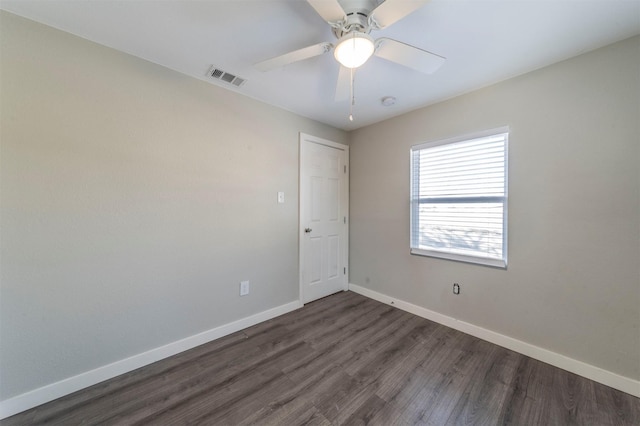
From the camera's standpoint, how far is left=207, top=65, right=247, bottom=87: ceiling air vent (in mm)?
1951

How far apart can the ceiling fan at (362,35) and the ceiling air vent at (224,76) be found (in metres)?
0.69

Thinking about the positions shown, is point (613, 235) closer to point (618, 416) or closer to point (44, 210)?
point (618, 416)

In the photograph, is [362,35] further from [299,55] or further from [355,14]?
[299,55]

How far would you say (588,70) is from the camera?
5.56ft

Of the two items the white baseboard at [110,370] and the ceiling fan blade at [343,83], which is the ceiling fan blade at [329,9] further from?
the white baseboard at [110,370]

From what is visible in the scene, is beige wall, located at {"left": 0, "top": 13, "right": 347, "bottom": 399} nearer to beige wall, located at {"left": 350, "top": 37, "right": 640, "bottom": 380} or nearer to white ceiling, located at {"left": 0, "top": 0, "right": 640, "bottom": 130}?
white ceiling, located at {"left": 0, "top": 0, "right": 640, "bottom": 130}

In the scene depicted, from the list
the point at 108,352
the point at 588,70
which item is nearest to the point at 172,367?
the point at 108,352

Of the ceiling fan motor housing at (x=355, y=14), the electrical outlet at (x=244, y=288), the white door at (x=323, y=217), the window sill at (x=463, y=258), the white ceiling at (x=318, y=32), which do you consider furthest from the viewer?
the white door at (x=323, y=217)

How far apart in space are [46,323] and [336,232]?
9.03 feet

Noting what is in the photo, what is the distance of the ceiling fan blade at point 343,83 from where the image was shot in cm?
151

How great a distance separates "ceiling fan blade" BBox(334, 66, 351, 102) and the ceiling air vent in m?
0.94

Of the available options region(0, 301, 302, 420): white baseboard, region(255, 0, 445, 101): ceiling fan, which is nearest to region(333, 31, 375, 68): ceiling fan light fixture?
region(255, 0, 445, 101): ceiling fan

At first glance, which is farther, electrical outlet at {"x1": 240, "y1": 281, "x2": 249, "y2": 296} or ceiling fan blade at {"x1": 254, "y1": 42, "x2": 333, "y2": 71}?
electrical outlet at {"x1": 240, "y1": 281, "x2": 249, "y2": 296}

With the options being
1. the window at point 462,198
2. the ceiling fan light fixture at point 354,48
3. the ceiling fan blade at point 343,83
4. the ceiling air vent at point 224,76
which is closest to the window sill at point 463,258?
the window at point 462,198
